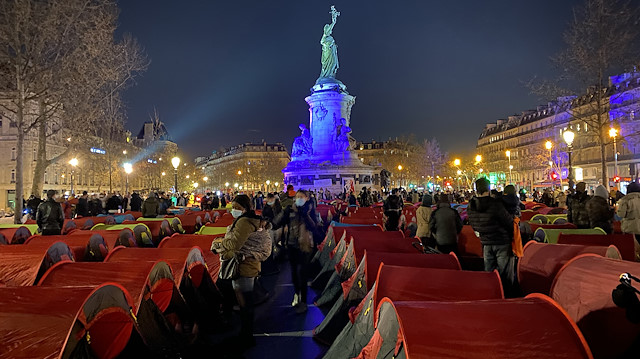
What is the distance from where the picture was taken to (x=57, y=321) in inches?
148

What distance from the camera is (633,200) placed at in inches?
369

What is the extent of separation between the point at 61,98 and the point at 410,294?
20.6m

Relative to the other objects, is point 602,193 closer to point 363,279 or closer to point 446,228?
point 446,228

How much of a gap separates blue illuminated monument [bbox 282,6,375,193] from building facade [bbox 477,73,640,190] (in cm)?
2575

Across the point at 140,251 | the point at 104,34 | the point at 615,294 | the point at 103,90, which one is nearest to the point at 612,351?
the point at 615,294

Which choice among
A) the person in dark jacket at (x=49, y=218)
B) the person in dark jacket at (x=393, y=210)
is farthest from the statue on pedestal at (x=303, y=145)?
the person in dark jacket at (x=49, y=218)

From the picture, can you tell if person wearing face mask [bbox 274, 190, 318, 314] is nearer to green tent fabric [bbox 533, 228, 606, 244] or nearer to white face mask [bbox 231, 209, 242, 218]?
white face mask [bbox 231, 209, 242, 218]

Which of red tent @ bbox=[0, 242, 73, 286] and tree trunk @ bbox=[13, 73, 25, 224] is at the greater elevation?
tree trunk @ bbox=[13, 73, 25, 224]

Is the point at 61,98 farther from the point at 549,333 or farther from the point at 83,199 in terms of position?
the point at 549,333

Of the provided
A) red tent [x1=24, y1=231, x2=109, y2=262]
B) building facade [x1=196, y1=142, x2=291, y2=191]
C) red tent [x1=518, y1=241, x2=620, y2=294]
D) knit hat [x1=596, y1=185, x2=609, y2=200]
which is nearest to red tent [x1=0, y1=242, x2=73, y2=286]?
red tent [x1=24, y1=231, x2=109, y2=262]

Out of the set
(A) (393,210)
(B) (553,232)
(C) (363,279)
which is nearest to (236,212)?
(C) (363,279)

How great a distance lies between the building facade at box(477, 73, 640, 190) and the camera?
61.0 meters

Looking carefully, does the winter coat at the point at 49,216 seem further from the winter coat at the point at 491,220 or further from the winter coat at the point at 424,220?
the winter coat at the point at 491,220

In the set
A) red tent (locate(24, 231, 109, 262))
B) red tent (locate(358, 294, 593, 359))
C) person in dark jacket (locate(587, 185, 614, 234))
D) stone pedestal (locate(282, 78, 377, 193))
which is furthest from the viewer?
stone pedestal (locate(282, 78, 377, 193))
